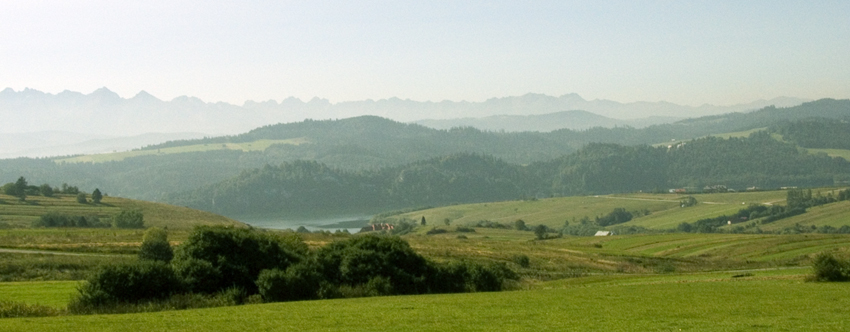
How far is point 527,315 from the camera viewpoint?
810 inches

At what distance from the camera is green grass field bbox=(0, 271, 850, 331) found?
18.2 meters

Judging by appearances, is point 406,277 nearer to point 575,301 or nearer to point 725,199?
point 575,301

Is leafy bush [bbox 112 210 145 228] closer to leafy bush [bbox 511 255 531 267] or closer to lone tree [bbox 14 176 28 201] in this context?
lone tree [bbox 14 176 28 201]

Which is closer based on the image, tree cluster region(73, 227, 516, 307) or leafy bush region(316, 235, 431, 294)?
tree cluster region(73, 227, 516, 307)

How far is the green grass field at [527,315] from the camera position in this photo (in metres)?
18.2

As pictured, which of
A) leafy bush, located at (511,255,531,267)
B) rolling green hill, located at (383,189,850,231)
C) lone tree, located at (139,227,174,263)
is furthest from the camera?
rolling green hill, located at (383,189,850,231)

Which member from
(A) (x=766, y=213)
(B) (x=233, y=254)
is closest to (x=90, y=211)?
(B) (x=233, y=254)

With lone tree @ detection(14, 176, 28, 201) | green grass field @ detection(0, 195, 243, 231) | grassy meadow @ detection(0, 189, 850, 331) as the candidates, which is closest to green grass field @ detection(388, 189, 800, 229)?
green grass field @ detection(0, 195, 243, 231)

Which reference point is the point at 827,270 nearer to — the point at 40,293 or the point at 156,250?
the point at 40,293

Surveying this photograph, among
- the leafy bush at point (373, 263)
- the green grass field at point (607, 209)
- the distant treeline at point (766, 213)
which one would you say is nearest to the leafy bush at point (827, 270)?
the leafy bush at point (373, 263)

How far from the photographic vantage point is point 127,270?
25094mm

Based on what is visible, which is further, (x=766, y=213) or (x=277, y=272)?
(x=766, y=213)

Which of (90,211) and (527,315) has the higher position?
(527,315)

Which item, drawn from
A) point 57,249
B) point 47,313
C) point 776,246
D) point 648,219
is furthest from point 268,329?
point 648,219
